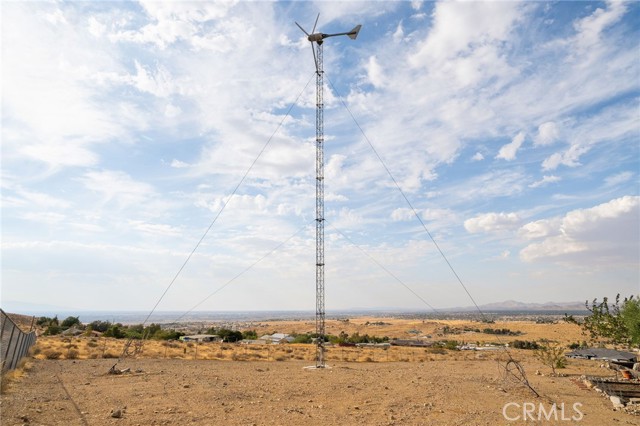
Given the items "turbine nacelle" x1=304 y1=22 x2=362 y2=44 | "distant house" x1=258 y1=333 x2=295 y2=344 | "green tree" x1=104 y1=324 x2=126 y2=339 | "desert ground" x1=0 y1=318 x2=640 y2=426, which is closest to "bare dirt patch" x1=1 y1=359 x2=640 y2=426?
"desert ground" x1=0 y1=318 x2=640 y2=426

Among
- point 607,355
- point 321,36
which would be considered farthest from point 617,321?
point 321,36

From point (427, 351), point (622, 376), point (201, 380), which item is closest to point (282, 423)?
point (201, 380)

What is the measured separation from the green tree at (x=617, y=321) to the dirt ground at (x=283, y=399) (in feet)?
18.7

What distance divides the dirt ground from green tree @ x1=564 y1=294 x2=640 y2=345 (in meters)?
5.69

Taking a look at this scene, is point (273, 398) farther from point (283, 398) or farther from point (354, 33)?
point (354, 33)

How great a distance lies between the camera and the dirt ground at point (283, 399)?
46.2 feet

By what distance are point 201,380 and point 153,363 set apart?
994 centimetres

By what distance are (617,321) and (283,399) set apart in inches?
1015

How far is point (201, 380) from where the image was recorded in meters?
21.5

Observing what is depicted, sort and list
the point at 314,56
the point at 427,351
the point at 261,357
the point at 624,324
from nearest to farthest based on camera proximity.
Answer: the point at 624,324 < the point at 314,56 < the point at 261,357 < the point at 427,351

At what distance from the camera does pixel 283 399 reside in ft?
57.3

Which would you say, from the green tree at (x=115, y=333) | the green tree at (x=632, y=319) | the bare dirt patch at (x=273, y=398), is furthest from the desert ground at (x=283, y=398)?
the green tree at (x=115, y=333)

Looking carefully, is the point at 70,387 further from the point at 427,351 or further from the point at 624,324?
the point at 427,351

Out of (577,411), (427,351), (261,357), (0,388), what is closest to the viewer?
(0,388)
